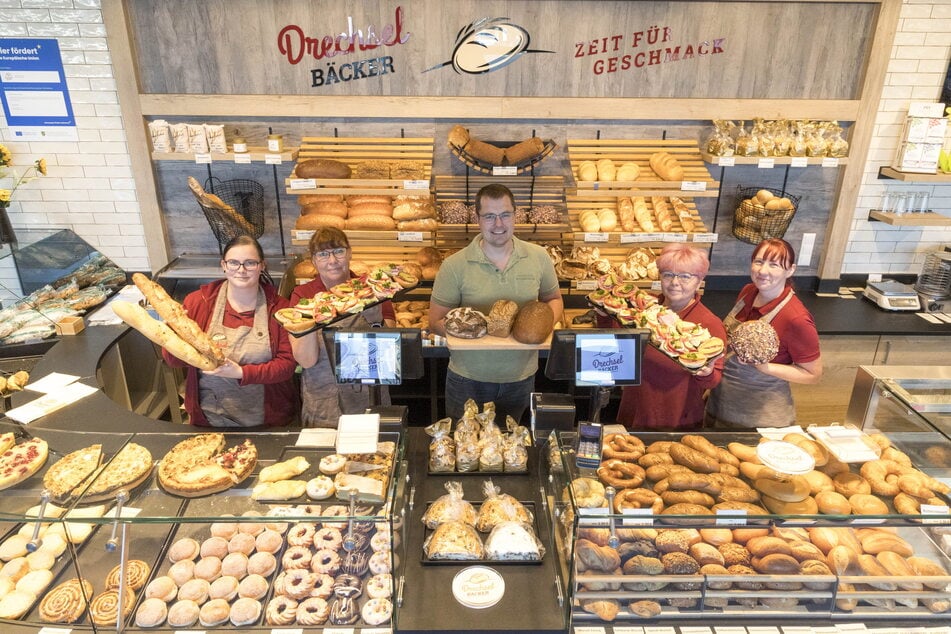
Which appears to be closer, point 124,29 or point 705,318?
point 705,318

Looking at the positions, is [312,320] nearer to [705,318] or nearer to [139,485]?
[139,485]

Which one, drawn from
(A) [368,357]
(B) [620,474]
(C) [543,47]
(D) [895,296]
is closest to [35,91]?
(C) [543,47]

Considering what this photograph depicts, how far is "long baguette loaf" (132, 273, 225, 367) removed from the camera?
2592 mm

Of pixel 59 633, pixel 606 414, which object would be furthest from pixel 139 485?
pixel 606 414

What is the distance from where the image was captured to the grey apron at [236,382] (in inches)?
113

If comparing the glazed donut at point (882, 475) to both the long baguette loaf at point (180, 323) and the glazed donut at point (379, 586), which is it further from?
the long baguette loaf at point (180, 323)


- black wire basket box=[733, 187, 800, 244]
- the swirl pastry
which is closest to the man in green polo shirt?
the swirl pastry

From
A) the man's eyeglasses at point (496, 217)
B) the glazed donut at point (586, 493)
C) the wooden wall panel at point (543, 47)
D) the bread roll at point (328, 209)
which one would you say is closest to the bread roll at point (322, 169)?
the bread roll at point (328, 209)

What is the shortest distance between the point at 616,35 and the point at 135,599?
4.30 metres

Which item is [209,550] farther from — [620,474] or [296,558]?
[620,474]

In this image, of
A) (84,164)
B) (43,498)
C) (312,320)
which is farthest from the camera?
(84,164)

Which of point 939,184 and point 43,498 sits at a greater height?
point 939,184

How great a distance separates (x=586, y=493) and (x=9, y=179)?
16.1ft

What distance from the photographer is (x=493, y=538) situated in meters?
2.07
